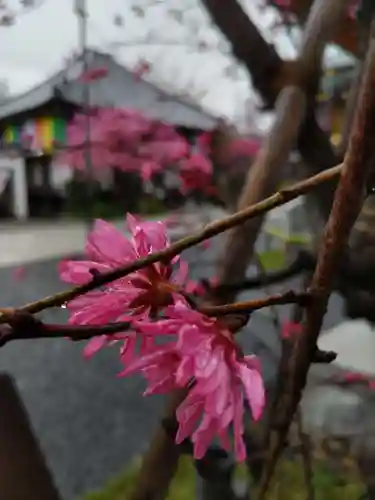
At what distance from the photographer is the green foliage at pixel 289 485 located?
1.70ft

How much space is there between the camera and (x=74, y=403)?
2.12ft

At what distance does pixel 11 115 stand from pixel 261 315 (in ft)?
0.98

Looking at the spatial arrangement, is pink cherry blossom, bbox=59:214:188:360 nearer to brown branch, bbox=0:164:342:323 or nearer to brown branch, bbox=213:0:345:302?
brown branch, bbox=0:164:342:323

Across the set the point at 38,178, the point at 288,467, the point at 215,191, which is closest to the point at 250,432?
the point at 288,467

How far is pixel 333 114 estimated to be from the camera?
0.54 m

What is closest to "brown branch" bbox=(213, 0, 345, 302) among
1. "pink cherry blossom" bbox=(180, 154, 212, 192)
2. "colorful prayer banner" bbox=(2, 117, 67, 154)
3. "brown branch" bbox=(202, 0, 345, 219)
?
"brown branch" bbox=(202, 0, 345, 219)

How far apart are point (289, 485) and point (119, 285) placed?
1.34 ft

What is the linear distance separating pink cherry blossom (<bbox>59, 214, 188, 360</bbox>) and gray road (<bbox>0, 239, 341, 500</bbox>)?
0.43m

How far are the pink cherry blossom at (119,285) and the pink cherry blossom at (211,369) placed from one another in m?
0.01

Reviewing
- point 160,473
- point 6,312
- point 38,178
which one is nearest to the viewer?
point 6,312

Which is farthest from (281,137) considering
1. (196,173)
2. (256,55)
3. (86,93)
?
(86,93)

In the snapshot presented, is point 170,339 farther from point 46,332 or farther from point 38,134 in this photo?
point 38,134

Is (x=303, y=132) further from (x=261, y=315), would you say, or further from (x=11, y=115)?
(x=11, y=115)

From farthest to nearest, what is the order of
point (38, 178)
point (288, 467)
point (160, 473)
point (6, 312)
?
point (38, 178)
point (288, 467)
point (160, 473)
point (6, 312)
